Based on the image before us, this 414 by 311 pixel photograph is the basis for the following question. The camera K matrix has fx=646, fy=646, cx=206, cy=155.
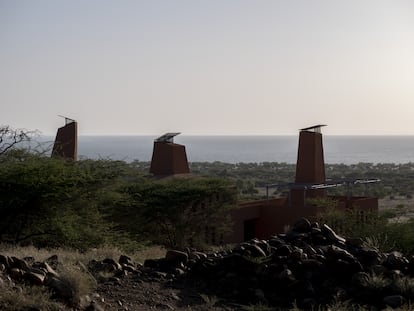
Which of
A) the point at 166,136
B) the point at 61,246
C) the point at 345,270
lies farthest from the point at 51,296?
the point at 166,136

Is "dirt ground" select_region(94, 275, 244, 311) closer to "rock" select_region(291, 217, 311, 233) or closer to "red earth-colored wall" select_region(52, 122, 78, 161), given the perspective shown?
"rock" select_region(291, 217, 311, 233)

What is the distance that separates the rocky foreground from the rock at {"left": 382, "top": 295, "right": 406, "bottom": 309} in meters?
0.01

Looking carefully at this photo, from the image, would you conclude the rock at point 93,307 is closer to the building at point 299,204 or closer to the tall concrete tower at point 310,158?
the building at point 299,204

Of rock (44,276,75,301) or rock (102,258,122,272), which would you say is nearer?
rock (44,276,75,301)

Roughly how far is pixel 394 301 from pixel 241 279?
2453 millimetres

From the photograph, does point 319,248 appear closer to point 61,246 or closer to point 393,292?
point 393,292

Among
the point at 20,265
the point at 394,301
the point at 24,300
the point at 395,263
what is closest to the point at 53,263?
the point at 20,265

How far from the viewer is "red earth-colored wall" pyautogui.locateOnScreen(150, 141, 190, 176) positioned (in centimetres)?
2997

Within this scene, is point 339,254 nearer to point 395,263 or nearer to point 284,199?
point 395,263

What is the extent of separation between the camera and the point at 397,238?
17.0m

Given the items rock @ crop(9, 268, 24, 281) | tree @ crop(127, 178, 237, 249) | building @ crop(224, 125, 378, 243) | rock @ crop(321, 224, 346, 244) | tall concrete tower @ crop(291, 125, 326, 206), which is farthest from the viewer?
tall concrete tower @ crop(291, 125, 326, 206)

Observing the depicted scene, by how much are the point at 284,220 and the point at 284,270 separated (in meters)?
16.3

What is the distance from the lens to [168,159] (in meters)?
30.0

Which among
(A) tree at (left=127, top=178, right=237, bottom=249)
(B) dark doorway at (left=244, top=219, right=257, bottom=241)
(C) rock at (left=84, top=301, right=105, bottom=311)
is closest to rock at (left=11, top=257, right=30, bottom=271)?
(C) rock at (left=84, top=301, right=105, bottom=311)
